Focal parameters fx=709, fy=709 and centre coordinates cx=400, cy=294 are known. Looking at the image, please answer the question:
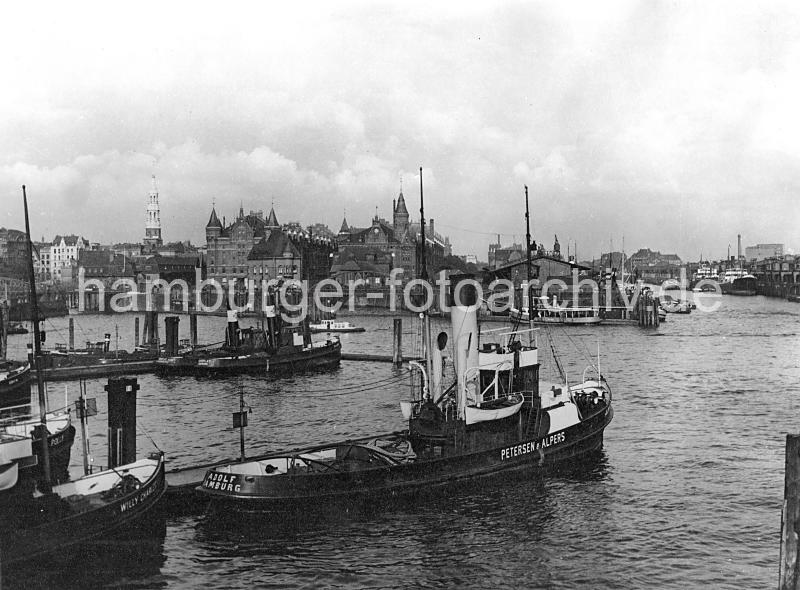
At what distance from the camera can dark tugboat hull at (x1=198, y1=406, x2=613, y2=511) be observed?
76.1 feet

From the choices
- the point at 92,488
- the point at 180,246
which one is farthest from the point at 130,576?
the point at 180,246

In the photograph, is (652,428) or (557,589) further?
(652,428)

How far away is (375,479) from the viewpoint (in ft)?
81.1

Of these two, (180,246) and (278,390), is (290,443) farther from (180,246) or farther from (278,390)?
(180,246)

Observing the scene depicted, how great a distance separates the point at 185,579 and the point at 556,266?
15719 centimetres

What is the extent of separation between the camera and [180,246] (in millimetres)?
194250

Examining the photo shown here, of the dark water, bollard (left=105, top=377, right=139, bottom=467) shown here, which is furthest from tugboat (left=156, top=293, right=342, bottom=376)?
bollard (left=105, top=377, right=139, bottom=467)

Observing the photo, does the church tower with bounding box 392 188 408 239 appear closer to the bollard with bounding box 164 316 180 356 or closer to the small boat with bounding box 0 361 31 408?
the bollard with bounding box 164 316 180 356

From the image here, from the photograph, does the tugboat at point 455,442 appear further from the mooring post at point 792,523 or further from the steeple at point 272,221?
the steeple at point 272,221

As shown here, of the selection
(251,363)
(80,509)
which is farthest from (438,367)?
(251,363)

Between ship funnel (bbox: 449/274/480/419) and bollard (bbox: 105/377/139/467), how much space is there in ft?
40.3

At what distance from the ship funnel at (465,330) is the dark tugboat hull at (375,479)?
286 cm

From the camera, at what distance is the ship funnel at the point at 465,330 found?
28469mm

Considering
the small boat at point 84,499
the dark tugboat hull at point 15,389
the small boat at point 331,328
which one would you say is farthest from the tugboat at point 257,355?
the small boat at point 84,499
